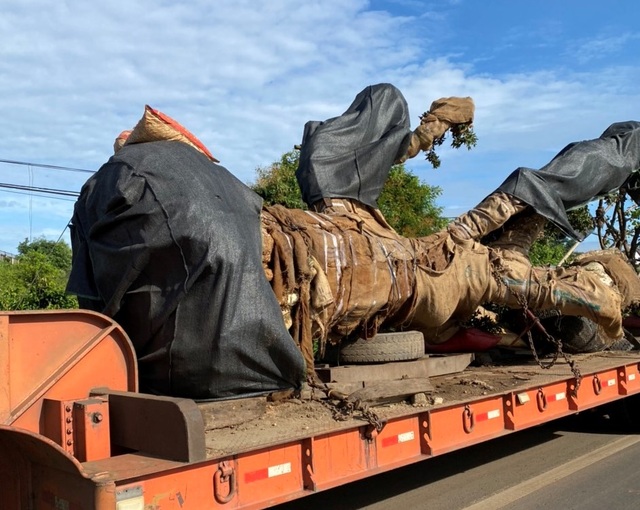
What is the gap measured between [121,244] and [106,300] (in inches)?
13.5

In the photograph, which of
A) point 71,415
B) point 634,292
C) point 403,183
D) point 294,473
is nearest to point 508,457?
point 634,292

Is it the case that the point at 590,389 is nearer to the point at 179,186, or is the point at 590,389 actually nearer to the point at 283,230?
the point at 283,230

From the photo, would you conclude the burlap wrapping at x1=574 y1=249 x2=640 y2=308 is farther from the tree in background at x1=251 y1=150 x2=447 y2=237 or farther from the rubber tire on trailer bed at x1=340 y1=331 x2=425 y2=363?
the tree in background at x1=251 y1=150 x2=447 y2=237

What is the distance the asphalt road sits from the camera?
554 centimetres

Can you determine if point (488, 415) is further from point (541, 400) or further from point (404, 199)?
point (404, 199)

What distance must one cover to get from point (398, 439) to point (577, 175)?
4354 mm

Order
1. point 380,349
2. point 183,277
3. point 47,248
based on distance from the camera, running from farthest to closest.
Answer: point 47,248
point 380,349
point 183,277

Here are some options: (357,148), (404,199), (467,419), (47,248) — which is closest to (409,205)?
(404,199)

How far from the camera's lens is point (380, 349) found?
5.59 meters

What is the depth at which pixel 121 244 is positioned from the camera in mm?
3873

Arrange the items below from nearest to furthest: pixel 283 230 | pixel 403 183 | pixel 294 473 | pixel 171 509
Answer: pixel 171 509 → pixel 294 473 → pixel 283 230 → pixel 403 183

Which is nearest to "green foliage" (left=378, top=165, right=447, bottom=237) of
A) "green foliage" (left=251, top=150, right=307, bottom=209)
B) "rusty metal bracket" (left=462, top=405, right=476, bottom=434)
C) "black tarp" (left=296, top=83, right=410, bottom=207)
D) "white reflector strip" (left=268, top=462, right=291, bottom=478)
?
"green foliage" (left=251, top=150, right=307, bottom=209)

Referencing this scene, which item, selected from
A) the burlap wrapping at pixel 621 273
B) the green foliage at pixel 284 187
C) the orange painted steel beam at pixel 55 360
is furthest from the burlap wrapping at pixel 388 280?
the green foliage at pixel 284 187

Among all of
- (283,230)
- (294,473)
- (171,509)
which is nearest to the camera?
(171,509)
